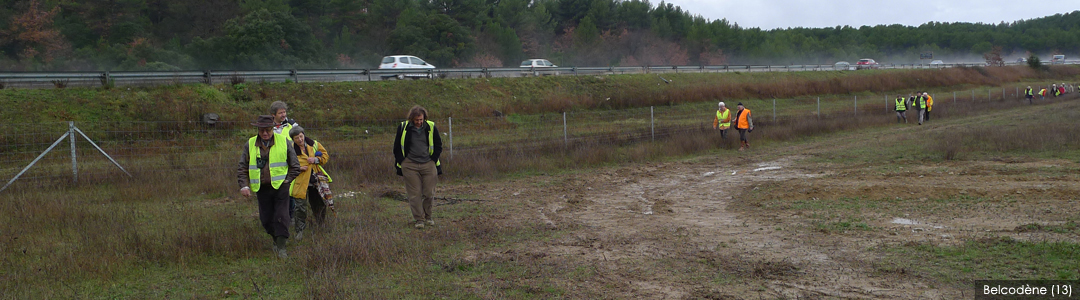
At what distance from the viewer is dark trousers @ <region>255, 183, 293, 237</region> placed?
22.4 ft

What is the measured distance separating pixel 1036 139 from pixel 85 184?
61.7ft

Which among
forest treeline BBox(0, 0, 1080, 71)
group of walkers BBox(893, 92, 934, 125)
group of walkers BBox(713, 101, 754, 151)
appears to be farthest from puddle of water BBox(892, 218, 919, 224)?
forest treeline BBox(0, 0, 1080, 71)

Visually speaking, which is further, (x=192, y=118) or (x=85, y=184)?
(x=192, y=118)

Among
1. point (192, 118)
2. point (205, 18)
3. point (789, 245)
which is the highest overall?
point (205, 18)

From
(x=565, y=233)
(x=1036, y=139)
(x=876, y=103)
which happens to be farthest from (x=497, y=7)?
(x=565, y=233)

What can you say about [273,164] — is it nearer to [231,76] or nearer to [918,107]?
[231,76]

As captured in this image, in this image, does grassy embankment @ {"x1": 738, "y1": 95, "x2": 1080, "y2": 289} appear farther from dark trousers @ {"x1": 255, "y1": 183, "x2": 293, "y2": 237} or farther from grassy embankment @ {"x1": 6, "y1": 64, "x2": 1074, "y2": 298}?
dark trousers @ {"x1": 255, "y1": 183, "x2": 293, "y2": 237}

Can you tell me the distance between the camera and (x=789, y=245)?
7.01m

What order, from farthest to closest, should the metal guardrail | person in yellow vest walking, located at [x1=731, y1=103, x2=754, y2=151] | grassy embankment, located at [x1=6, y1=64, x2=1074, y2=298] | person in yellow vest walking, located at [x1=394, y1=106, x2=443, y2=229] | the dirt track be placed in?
1. the metal guardrail
2. person in yellow vest walking, located at [x1=731, y1=103, x2=754, y2=151]
3. person in yellow vest walking, located at [x1=394, y1=106, x2=443, y2=229]
4. grassy embankment, located at [x1=6, y1=64, x2=1074, y2=298]
5. the dirt track

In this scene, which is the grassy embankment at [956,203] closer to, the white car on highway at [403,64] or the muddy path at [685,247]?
the muddy path at [685,247]

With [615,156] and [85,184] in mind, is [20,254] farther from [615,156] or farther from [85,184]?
[615,156]

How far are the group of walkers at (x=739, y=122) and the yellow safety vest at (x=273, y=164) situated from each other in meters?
13.1

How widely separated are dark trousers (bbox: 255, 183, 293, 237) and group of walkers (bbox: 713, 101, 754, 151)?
13.1m

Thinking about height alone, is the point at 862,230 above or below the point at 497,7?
below
